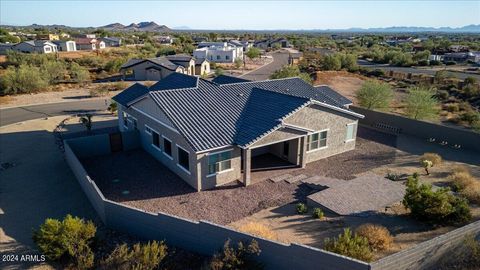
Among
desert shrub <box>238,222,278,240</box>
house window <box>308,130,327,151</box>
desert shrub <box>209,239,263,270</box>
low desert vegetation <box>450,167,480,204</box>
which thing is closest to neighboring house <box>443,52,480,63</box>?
low desert vegetation <box>450,167,480,204</box>

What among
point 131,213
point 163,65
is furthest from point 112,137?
point 163,65

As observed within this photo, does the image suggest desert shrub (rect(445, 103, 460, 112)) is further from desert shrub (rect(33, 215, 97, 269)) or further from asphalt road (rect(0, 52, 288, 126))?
desert shrub (rect(33, 215, 97, 269))

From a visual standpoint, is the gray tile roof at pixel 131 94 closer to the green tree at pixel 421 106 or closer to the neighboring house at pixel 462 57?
the green tree at pixel 421 106

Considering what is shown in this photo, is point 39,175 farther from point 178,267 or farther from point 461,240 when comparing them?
point 461,240

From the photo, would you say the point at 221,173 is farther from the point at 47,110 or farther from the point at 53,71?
the point at 53,71

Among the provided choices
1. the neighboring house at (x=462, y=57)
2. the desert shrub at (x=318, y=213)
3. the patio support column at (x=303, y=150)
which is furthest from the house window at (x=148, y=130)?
the neighboring house at (x=462, y=57)

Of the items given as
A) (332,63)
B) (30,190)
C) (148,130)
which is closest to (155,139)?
(148,130)
